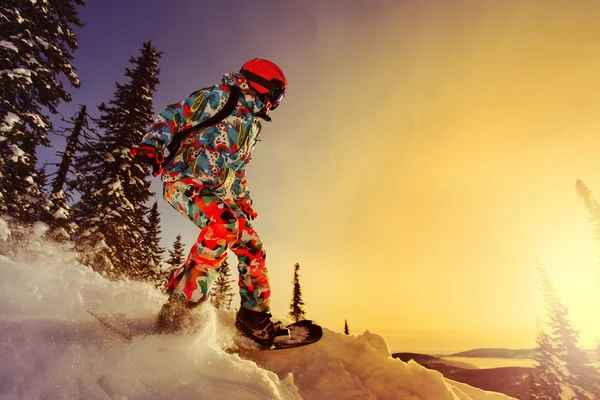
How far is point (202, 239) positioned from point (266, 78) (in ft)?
5.72

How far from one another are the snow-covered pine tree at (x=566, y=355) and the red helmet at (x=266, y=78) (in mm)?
41781

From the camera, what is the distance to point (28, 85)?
1105cm

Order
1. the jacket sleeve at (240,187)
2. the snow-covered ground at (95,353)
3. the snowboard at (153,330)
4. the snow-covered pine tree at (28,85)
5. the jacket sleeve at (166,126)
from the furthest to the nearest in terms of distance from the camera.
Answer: the snow-covered pine tree at (28,85), the jacket sleeve at (240,187), the jacket sleeve at (166,126), the snowboard at (153,330), the snow-covered ground at (95,353)

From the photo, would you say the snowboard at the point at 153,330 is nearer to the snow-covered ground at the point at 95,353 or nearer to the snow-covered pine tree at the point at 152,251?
the snow-covered ground at the point at 95,353

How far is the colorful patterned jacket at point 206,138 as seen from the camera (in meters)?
2.73

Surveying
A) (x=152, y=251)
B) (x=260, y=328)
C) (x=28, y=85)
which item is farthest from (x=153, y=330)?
(x=152, y=251)

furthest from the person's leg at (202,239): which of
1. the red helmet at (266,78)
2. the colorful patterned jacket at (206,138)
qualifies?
the red helmet at (266,78)

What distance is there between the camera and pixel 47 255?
350 cm

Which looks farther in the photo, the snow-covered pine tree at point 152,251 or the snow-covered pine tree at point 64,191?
the snow-covered pine tree at point 152,251

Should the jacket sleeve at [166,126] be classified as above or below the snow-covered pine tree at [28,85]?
below

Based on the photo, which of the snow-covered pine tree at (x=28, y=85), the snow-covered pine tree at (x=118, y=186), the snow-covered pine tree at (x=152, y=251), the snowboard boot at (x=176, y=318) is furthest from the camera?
the snow-covered pine tree at (x=152, y=251)

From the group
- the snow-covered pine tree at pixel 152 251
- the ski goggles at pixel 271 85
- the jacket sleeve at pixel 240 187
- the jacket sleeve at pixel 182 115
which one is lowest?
the jacket sleeve at pixel 240 187

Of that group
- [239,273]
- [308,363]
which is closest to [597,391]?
[308,363]

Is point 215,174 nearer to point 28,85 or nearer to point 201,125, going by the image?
point 201,125
